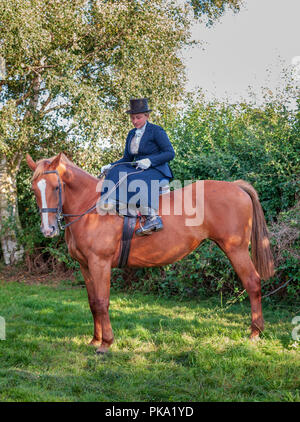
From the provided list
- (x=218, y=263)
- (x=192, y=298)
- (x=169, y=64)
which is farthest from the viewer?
(x=169, y=64)

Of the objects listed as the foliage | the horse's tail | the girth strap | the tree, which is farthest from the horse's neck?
the tree

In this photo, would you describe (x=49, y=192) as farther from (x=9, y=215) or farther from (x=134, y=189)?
(x=9, y=215)

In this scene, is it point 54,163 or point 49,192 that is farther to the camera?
point 54,163

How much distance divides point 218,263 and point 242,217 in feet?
7.78

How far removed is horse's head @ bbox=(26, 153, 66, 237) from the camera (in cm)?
424

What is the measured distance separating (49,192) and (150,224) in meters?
1.22

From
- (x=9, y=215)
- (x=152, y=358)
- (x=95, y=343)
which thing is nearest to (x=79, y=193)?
(x=95, y=343)

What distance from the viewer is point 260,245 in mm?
4992

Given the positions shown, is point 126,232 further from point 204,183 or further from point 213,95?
point 213,95

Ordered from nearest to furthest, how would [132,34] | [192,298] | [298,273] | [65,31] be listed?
[298,273] → [192,298] → [65,31] → [132,34]

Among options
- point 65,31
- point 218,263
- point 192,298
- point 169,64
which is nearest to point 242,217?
point 218,263

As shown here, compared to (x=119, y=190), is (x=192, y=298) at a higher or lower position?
lower

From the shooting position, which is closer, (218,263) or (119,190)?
(119,190)

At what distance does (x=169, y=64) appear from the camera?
40.1 feet
